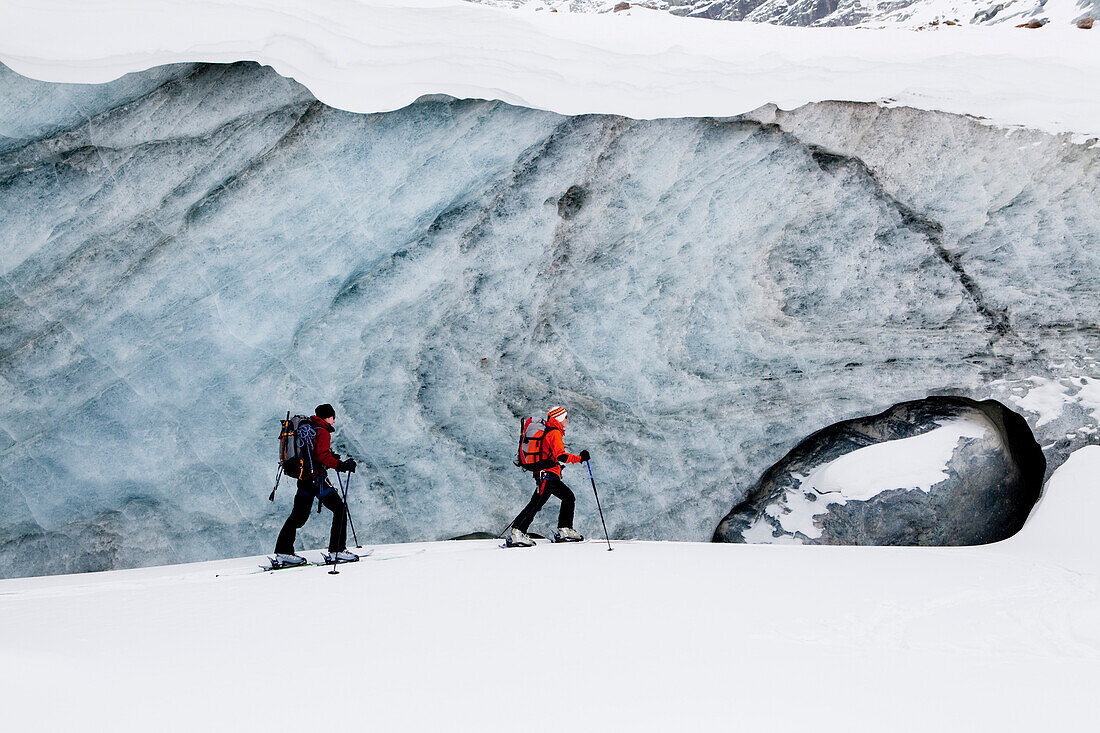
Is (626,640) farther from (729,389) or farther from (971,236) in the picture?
(971,236)

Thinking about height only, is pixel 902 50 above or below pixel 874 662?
above

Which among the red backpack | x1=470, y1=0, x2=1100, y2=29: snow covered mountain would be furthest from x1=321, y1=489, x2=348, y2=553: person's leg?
x1=470, y1=0, x2=1100, y2=29: snow covered mountain

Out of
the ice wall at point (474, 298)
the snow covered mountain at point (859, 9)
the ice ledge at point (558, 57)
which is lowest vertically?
the ice wall at point (474, 298)

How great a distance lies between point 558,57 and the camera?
23.6 ft

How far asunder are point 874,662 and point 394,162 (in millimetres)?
5978

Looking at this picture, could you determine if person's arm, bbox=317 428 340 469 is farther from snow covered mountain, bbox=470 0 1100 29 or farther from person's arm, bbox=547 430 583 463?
snow covered mountain, bbox=470 0 1100 29

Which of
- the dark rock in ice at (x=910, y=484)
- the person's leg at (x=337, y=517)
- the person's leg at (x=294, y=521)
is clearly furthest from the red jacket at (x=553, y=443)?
the dark rock in ice at (x=910, y=484)

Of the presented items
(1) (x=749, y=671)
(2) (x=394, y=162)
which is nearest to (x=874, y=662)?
(1) (x=749, y=671)

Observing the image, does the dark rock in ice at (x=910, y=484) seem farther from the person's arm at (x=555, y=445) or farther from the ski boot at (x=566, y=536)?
the person's arm at (x=555, y=445)

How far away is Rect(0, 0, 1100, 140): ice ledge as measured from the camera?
6.32 m

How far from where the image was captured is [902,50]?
25.0 ft

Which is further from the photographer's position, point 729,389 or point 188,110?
point 729,389

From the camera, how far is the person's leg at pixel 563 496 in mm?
7055

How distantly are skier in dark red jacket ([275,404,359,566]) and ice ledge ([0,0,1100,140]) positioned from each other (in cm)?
294
